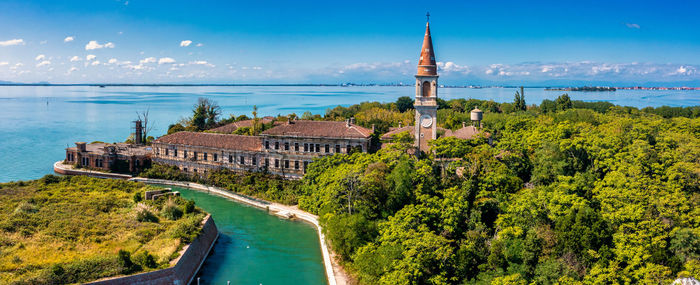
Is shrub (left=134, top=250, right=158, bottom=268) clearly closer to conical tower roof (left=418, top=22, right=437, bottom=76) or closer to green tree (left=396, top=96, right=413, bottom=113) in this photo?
conical tower roof (left=418, top=22, right=437, bottom=76)

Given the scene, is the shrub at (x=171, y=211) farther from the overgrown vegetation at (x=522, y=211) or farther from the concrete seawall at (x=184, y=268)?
the overgrown vegetation at (x=522, y=211)

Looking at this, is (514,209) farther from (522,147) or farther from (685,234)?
(522,147)

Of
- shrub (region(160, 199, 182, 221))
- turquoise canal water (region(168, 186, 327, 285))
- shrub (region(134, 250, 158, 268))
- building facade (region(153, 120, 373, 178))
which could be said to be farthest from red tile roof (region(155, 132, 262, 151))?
shrub (region(134, 250, 158, 268))

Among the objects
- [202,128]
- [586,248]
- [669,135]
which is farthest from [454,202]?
[202,128]

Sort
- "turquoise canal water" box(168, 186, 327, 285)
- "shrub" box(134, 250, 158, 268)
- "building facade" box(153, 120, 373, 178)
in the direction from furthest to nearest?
"building facade" box(153, 120, 373, 178), "turquoise canal water" box(168, 186, 327, 285), "shrub" box(134, 250, 158, 268)

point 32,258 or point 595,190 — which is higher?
point 595,190
